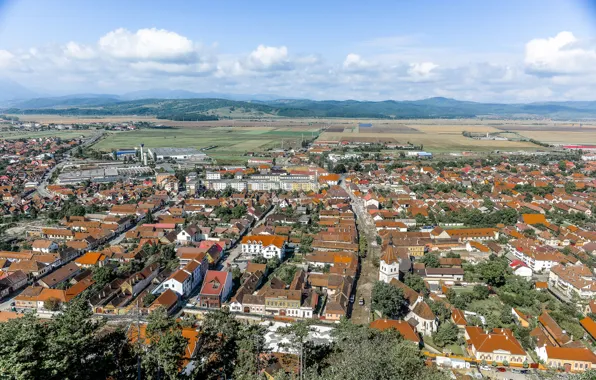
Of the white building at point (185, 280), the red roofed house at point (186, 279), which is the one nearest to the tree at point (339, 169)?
the red roofed house at point (186, 279)

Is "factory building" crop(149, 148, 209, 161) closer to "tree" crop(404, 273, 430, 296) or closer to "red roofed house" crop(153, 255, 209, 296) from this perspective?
"red roofed house" crop(153, 255, 209, 296)

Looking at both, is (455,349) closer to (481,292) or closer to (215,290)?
(481,292)

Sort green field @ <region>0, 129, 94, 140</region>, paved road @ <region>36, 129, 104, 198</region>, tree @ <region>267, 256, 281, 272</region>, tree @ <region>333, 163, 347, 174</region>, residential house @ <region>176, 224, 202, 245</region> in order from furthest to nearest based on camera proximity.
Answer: green field @ <region>0, 129, 94, 140</region>, tree @ <region>333, 163, 347, 174</region>, paved road @ <region>36, 129, 104, 198</region>, residential house @ <region>176, 224, 202, 245</region>, tree @ <region>267, 256, 281, 272</region>

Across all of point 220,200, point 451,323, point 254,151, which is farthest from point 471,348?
point 254,151

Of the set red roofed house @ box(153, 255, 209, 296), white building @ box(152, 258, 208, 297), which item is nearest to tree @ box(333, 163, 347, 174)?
red roofed house @ box(153, 255, 209, 296)

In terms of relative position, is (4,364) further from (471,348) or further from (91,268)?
(91,268)

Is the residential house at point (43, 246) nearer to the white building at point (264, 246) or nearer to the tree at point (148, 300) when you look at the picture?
the tree at point (148, 300)

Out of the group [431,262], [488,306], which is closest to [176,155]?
[431,262]
